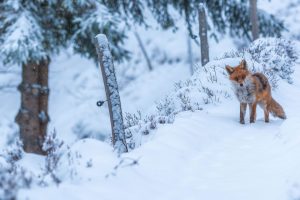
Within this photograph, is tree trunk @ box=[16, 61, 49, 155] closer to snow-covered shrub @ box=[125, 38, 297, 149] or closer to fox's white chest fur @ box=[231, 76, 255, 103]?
snow-covered shrub @ box=[125, 38, 297, 149]

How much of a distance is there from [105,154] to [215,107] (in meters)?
4.50

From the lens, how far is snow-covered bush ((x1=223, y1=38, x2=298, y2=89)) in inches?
466

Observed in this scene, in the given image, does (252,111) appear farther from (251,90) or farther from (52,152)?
(52,152)

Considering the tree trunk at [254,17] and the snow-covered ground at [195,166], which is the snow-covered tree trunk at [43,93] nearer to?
the snow-covered ground at [195,166]

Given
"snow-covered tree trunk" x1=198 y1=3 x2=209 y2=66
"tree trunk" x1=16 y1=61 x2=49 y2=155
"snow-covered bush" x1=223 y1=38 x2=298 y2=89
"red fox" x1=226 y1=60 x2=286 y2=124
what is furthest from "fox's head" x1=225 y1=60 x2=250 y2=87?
"tree trunk" x1=16 y1=61 x2=49 y2=155

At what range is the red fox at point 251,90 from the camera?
8.60 meters

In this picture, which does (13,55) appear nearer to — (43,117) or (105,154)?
(43,117)

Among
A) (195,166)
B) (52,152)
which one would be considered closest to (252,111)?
(195,166)

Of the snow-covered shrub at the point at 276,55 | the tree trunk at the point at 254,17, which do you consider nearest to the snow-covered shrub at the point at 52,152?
the snow-covered shrub at the point at 276,55

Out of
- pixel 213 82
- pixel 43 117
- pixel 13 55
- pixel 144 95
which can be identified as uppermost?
pixel 13 55

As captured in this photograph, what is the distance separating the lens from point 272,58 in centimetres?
1252

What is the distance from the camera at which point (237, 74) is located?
28.2 ft

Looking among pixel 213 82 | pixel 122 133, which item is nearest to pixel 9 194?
pixel 122 133

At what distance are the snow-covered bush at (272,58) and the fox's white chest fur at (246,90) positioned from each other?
2377 millimetres
